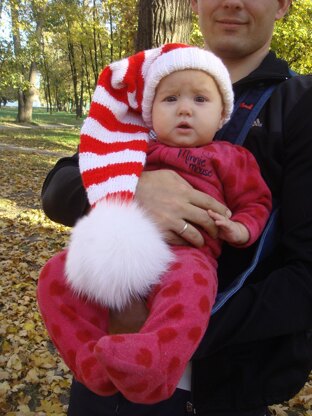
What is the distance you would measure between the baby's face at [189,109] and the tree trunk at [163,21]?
10.3 feet

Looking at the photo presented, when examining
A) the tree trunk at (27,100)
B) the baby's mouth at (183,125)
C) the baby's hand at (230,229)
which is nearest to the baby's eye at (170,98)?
the baby's mouth at (183,125)

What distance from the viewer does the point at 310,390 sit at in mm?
4164

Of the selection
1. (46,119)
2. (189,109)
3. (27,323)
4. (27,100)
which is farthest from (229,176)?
(46,119)

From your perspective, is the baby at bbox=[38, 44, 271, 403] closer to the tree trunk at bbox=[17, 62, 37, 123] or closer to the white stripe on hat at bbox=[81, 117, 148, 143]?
the white stripe on hat at bbox=[81, 117, 148, 143]

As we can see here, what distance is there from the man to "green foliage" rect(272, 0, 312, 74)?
13559 mm

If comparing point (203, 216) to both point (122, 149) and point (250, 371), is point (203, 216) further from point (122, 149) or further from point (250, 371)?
point (250, 371)

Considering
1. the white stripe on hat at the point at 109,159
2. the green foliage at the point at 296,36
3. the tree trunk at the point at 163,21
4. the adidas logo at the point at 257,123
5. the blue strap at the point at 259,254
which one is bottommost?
the blue strap at the point at 259,254

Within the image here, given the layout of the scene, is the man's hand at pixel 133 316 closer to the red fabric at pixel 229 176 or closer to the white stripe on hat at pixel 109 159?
the red fabric at pixel 229 176

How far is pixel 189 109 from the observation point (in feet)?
5.95

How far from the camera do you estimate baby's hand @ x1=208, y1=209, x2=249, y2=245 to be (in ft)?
5.41

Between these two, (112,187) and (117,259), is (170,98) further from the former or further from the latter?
(117,259)

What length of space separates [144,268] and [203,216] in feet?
1.01

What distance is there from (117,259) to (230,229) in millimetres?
434

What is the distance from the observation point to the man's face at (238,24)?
1.88 meters
